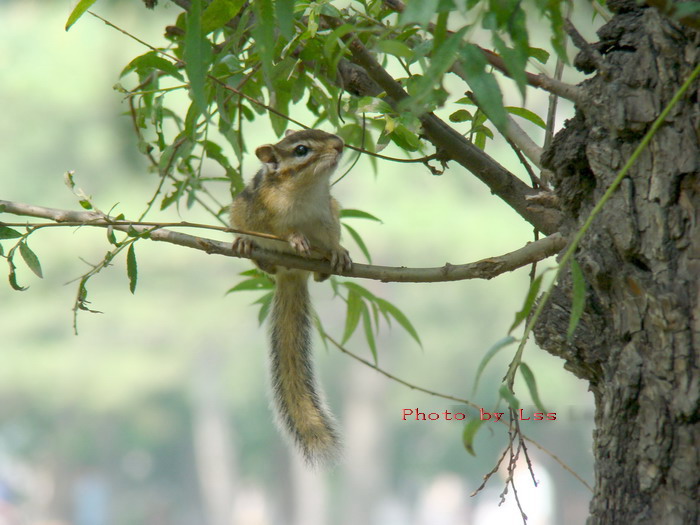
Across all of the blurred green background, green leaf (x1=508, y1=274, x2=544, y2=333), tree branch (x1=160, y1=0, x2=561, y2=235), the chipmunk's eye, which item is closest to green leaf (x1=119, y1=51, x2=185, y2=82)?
tree branch (x1=160, y1=0, x2=561, y2=235)

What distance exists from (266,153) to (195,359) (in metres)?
12.4

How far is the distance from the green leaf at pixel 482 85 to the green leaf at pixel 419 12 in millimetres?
75

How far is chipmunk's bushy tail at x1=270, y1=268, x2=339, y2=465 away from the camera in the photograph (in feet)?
5.29

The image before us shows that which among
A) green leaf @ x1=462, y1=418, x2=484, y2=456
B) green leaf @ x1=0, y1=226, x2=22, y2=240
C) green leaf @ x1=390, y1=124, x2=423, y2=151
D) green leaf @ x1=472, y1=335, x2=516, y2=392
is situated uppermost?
green leaf @ x1=390, y1=124, x2=423, y2=151

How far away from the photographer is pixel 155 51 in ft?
4.38

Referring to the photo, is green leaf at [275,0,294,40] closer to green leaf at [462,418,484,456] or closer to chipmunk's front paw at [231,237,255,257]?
green leaf at [462,418,484,456]

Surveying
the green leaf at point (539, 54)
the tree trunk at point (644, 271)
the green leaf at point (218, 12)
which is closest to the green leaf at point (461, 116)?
the green leaf at point (539, 54)

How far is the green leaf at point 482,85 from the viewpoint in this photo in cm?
75

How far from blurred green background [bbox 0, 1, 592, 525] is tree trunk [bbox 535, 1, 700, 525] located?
864 centimetres

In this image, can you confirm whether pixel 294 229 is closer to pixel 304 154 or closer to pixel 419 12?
pixel 304 154

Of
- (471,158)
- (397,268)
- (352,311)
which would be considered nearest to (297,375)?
(352,311)

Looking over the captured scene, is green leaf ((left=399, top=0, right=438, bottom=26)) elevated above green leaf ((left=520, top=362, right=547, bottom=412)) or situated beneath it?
elevated above

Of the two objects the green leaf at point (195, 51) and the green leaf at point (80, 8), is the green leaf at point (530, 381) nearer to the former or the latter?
the green leaf at point (195, 51)

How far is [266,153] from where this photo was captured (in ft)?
6.59
